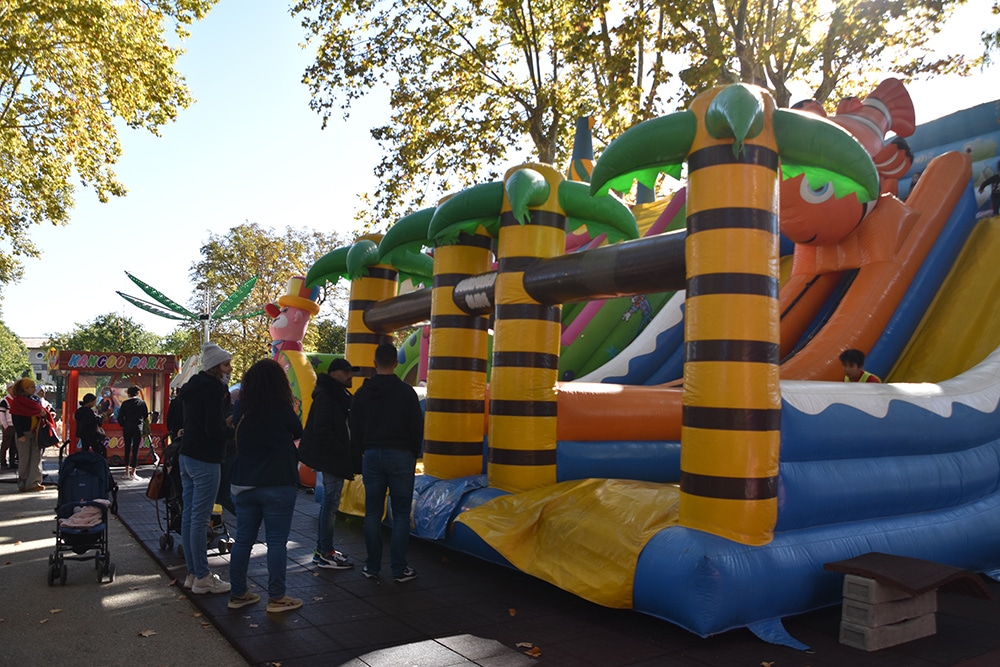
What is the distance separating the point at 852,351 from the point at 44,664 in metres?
5.27

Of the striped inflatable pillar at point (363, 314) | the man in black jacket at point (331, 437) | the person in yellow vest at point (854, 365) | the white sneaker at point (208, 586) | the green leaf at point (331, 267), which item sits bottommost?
the white sneaker at point (208, 586)

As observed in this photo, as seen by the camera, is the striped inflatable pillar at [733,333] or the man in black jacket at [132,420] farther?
the man in black jacket at [132,420]

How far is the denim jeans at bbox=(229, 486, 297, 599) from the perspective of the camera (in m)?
4.25

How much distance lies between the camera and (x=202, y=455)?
4.57m

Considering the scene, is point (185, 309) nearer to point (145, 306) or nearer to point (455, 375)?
point (145, 306)

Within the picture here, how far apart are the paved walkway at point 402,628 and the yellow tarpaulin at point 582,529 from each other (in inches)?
7.0

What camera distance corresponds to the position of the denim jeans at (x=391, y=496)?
5.02 metres

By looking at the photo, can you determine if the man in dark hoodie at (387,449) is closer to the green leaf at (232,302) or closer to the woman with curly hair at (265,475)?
the woman with curly hair at (265,475)

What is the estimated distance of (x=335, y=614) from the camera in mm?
4273

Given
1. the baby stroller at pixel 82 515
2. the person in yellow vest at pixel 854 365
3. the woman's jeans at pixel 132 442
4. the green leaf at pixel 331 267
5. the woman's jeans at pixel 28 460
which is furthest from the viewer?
the woman's jeans at pixel 132 442

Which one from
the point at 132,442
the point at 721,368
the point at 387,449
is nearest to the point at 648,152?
the point at 721,368

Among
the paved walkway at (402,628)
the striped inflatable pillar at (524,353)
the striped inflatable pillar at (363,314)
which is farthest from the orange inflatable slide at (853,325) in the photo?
the striped inflatable pillar at (363,314)

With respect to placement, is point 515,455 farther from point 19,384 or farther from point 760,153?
point 19,384

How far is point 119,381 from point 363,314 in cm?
766
